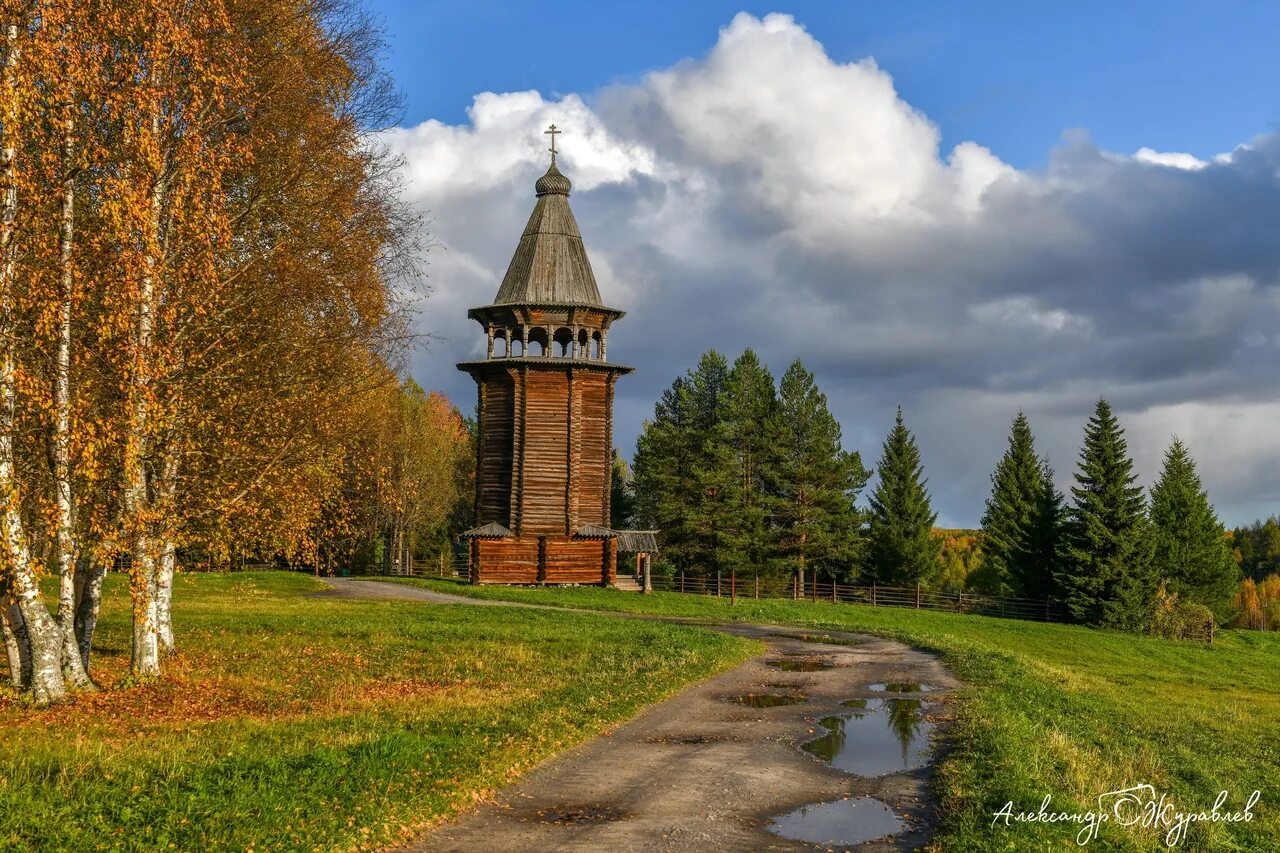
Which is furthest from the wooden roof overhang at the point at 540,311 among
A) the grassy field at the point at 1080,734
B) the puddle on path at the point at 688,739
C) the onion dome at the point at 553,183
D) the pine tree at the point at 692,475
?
the puddle on path at the point at 688,739

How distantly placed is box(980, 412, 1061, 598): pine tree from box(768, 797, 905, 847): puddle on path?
54160 mm

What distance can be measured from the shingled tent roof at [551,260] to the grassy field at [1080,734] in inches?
547

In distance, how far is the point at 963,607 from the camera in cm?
6322

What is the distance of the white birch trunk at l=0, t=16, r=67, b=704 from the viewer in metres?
14.4

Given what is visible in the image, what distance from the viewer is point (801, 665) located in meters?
25.0

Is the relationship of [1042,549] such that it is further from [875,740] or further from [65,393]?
[65,393]

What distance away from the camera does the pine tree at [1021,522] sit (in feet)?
204

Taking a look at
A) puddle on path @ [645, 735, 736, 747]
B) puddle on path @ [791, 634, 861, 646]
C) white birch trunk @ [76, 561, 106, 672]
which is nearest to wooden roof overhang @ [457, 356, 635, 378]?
puddle on path @ [791, 634, 861, 646]

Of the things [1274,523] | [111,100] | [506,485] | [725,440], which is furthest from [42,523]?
[1274,523]

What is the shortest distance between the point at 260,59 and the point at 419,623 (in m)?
17.2

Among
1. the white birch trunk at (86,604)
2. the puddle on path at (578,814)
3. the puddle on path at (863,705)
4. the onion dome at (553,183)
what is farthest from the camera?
the onion dome at (553,183)

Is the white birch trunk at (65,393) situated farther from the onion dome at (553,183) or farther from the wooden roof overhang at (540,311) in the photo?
the onion dome at (553,183)

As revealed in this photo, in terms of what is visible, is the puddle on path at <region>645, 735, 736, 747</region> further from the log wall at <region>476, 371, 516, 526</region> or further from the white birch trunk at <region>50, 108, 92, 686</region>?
the log wall at <region>476, 371, 516, 526</region>

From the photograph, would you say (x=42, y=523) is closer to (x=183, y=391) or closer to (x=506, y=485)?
(x=183, y=391)
